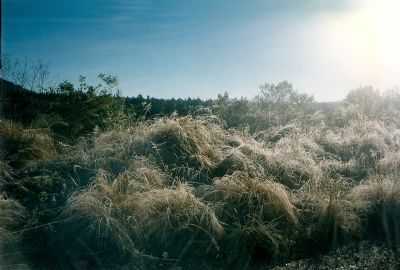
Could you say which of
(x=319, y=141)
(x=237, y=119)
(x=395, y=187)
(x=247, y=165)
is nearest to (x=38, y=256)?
(x=247, y=165)

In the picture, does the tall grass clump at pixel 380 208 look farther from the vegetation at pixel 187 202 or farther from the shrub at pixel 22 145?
the shrub at pixel 22 145

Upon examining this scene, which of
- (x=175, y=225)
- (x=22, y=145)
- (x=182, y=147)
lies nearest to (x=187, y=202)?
(x=175, y=225)

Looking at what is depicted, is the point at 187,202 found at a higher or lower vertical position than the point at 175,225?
higher

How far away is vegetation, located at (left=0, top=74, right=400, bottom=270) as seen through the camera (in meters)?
3.93

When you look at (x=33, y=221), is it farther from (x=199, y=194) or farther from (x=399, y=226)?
(x=399, y=226)

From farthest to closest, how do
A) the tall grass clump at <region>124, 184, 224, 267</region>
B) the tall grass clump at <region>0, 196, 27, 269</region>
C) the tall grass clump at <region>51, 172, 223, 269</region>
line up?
the tall grass clump at <region>124, 184, 224, 267</region> → the tall grass clump at <region>51, 172, 223, 269</region> → the tall grass clump at <region>0, 196, 27, 269</region>

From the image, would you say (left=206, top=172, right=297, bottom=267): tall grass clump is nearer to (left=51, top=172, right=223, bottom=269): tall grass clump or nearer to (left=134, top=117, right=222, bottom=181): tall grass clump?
(left=51, top=172, right=223, bottom=269): tall grass clump

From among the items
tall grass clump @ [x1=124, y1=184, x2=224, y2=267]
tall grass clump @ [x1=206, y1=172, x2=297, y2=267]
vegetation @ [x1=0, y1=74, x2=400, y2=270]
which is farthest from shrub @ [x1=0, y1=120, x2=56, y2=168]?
tall grass clump @ [x1=206, y1=172, x2=297, y2=267]

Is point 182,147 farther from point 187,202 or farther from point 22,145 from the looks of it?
point 22,145

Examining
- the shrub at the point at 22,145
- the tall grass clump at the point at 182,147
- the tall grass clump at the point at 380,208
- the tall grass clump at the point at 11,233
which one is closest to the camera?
the tall grass clump at the point at 11,233

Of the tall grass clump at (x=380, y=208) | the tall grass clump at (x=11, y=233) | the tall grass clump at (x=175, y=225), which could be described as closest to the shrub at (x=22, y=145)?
the tall grass clump at (x=11, y=233)

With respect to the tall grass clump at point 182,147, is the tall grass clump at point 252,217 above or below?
below

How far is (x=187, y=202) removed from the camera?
4.62 meters

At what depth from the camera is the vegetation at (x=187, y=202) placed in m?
3.93
